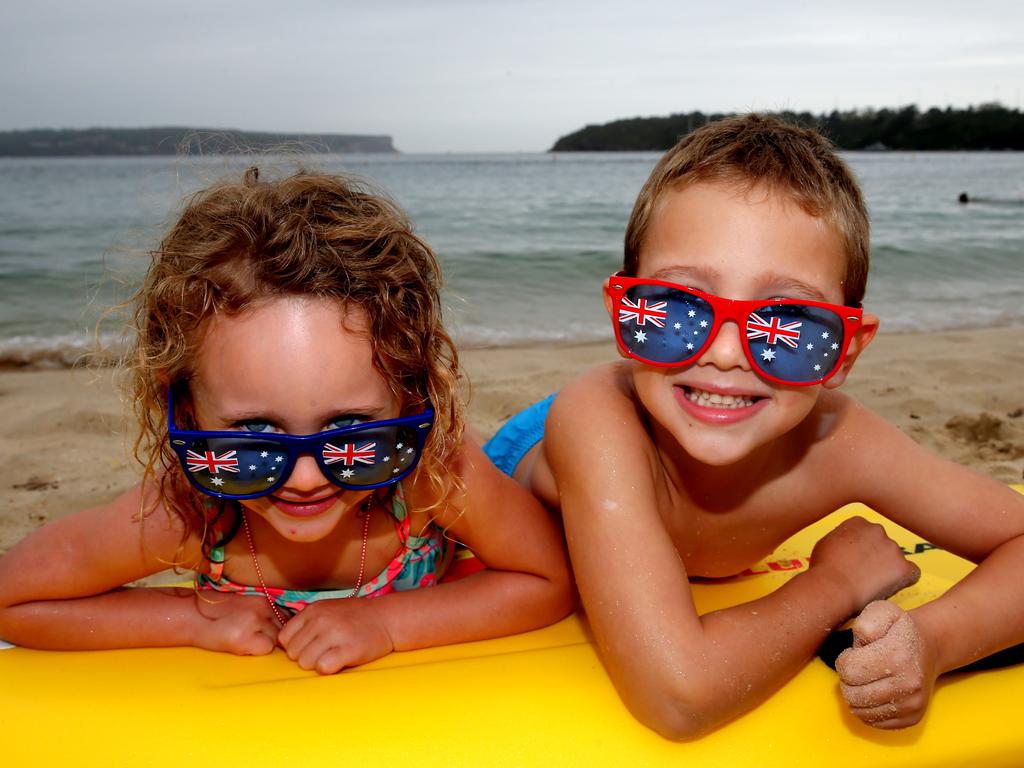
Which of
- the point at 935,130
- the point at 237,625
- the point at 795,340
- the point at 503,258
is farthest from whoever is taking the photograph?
the point at 935,130

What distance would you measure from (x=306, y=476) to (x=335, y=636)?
421 mm

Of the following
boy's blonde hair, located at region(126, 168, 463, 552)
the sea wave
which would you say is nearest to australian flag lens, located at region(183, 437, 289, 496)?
boy's blonde hair, located at region(126, 168, 463, 552)

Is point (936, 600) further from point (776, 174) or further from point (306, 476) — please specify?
point (306, 476)

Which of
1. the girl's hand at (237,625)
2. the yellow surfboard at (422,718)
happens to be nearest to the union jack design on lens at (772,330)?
the yellow surfboard at (422,718)

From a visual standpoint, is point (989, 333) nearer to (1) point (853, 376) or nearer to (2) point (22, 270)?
(1) point (853, 376)

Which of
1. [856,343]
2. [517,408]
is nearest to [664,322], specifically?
[856,343]

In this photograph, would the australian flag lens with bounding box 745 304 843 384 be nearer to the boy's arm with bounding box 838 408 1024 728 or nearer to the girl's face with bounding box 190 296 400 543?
the boy's arm with bounding box 838 408 1024 728

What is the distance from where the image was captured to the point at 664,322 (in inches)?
65.8

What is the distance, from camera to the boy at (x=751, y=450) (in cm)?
158

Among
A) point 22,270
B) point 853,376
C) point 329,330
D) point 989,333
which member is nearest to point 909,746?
point 329,330

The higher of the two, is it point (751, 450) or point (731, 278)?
point (731, 278)

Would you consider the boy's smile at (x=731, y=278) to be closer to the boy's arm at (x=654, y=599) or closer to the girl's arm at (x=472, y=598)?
the boy's arm at (x=654, y=599)

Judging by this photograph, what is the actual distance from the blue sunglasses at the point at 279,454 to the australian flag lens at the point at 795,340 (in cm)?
65

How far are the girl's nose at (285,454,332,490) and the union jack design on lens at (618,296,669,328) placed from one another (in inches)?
26.5
